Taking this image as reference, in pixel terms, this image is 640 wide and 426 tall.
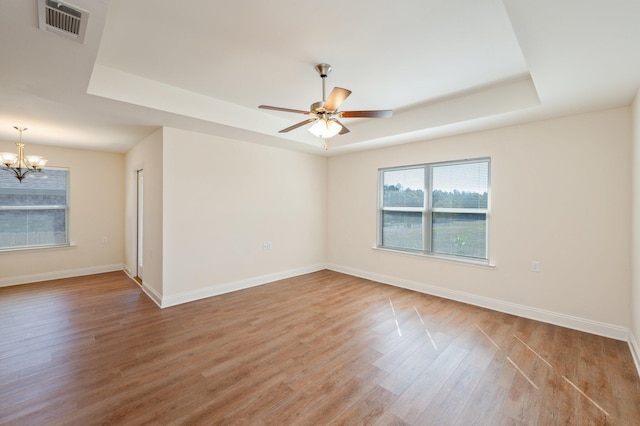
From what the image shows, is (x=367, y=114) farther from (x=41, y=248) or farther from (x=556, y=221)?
(x=41, y=248)

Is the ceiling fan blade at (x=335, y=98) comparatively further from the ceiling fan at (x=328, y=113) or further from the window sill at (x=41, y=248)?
the window sill at (x=41, y=248)

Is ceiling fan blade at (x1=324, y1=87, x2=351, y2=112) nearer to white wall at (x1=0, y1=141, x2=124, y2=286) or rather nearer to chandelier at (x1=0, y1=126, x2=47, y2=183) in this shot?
chandelier at (x1=0, y1=126, x2=47, y2=183)

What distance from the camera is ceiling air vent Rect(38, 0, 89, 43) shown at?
162cm

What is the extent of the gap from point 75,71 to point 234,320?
298 cm

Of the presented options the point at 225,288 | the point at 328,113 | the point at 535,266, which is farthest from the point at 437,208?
the point at 225,288

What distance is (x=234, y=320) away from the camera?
3.44 m

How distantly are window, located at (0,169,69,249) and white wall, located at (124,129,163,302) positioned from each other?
1449mm

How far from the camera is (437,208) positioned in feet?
14.9

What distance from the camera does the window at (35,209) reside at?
4902mm

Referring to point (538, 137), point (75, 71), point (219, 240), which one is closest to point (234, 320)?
point (219, 240)

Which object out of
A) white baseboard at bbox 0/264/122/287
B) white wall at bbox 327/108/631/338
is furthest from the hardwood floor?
white baseboard at bbox 0/264/122/287

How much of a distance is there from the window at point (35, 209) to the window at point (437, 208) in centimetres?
634

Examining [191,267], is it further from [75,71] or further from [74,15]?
[74,15]

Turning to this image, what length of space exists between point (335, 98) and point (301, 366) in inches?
96.1
